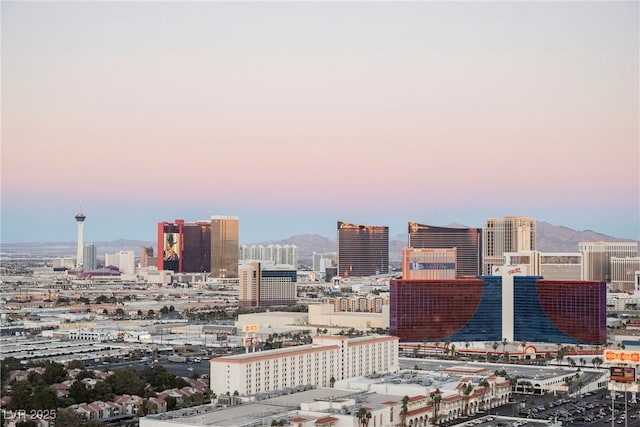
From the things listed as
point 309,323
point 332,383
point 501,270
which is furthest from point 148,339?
point 332,383

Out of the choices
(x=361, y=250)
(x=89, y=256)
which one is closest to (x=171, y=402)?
(x=361, y=250)

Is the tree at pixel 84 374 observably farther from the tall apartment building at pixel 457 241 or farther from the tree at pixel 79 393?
the tall apartment building at pixel 457 241

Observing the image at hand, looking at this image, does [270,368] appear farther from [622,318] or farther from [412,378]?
[622,318]

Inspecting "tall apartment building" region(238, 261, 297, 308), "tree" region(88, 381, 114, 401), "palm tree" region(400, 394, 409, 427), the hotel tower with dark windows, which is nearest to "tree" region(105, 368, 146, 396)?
"tree" region(88, 381, 114, 401)

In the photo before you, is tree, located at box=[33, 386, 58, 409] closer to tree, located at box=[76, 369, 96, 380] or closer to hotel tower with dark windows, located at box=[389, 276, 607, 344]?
tree, located at box=[76, 369, 96, 380]

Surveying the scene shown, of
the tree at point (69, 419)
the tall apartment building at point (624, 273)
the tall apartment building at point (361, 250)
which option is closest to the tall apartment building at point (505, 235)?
the tall apartment building at point (624, 273)
